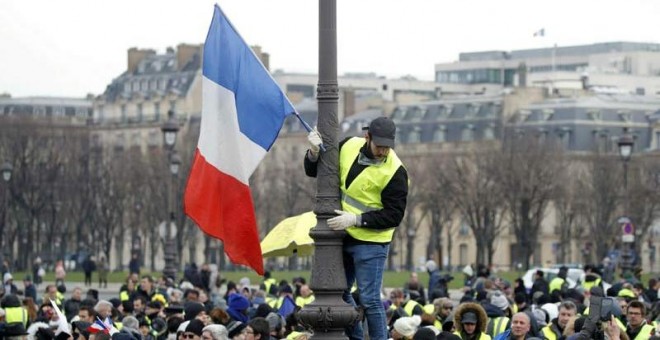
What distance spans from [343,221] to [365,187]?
37 cm

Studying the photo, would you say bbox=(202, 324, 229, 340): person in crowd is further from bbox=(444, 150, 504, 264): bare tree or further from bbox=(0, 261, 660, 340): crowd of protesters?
bbox=(444, 150, 504, 264): bare tree

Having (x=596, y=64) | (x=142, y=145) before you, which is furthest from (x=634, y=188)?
(x=596, y=64)

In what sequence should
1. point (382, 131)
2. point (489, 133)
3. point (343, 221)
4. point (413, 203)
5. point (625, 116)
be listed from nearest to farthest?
1. point (382, 131)
2. point (343, 221)
3. point (413, 203)
4. point (489, 133)
5. point (625, 116)

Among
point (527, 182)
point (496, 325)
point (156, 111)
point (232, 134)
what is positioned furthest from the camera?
point (156, 111)

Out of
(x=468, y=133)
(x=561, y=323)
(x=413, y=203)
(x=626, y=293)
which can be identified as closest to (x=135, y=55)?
(x=468, y=133)

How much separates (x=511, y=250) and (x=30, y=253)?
40.9 meters

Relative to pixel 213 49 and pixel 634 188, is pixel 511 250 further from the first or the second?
pixel 213 49

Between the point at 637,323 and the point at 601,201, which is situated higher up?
the point at 601,201

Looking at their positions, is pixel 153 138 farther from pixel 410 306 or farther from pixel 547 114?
pixel 410 306

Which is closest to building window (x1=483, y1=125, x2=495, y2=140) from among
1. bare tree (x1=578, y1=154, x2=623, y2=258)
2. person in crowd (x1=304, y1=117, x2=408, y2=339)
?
bare tree (x1=578, y1=154, x2=623, y2=258)

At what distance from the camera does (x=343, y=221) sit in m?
15.7

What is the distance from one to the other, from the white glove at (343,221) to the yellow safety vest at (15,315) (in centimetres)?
1135

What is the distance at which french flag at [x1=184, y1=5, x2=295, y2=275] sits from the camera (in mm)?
→ 17094

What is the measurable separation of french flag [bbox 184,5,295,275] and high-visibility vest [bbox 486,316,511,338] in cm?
494
